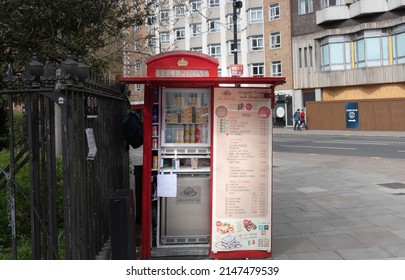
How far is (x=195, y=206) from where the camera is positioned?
5.43m

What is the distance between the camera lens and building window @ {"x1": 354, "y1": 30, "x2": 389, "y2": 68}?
117 ft

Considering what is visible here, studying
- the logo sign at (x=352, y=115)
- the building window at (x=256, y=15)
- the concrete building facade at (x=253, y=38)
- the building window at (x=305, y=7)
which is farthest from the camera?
the building window at (x=256, y=15)

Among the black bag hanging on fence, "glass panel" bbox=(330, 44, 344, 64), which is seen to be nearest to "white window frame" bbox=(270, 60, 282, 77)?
"glass panel" bbox=(330, 44, 344, 64)

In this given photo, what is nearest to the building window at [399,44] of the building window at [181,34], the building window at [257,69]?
the building window at [257,69]

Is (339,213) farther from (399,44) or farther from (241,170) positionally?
(399,44)

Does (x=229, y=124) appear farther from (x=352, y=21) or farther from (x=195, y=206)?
(x=352, y=21)

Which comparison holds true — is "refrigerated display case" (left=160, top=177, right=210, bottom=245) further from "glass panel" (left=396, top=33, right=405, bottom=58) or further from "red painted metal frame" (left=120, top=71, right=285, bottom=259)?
"glass panel" (left=396, top=33, right=405, bottom=58)

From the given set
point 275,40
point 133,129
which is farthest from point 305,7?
point 133,129

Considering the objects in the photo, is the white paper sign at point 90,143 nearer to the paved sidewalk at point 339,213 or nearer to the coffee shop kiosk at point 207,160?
the coffee shop kiosk at point 207,160

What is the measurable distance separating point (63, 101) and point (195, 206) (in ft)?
7.75

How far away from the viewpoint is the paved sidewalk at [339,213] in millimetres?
5430

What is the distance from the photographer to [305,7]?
41531mm

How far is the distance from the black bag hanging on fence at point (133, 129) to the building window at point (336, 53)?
114ft

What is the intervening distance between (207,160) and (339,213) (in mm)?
3127
